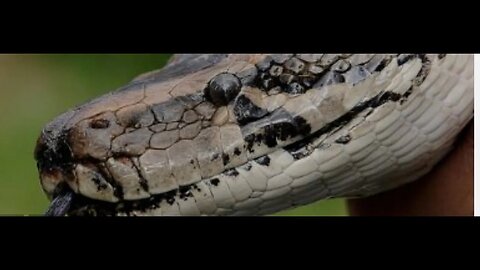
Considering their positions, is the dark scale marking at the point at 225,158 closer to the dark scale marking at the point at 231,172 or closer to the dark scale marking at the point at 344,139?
the dark scale marking at the point at 231,172

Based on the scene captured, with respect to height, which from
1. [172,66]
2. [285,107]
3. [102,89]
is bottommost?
[285,107]

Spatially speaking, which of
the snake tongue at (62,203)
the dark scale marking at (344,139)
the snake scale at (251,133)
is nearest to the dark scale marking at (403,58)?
the snake scale at (251,133)

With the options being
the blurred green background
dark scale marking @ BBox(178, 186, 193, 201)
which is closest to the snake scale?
dark scale marking @ BBox(178, 186, 193, 201)

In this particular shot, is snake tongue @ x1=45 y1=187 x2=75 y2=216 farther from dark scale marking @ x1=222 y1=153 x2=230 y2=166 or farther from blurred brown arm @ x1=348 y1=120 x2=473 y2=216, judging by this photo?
blurred brown arm @ x1=348 y1=120 x2=473 y2=216

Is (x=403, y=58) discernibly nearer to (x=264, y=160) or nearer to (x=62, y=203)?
(x=264, y=160)
